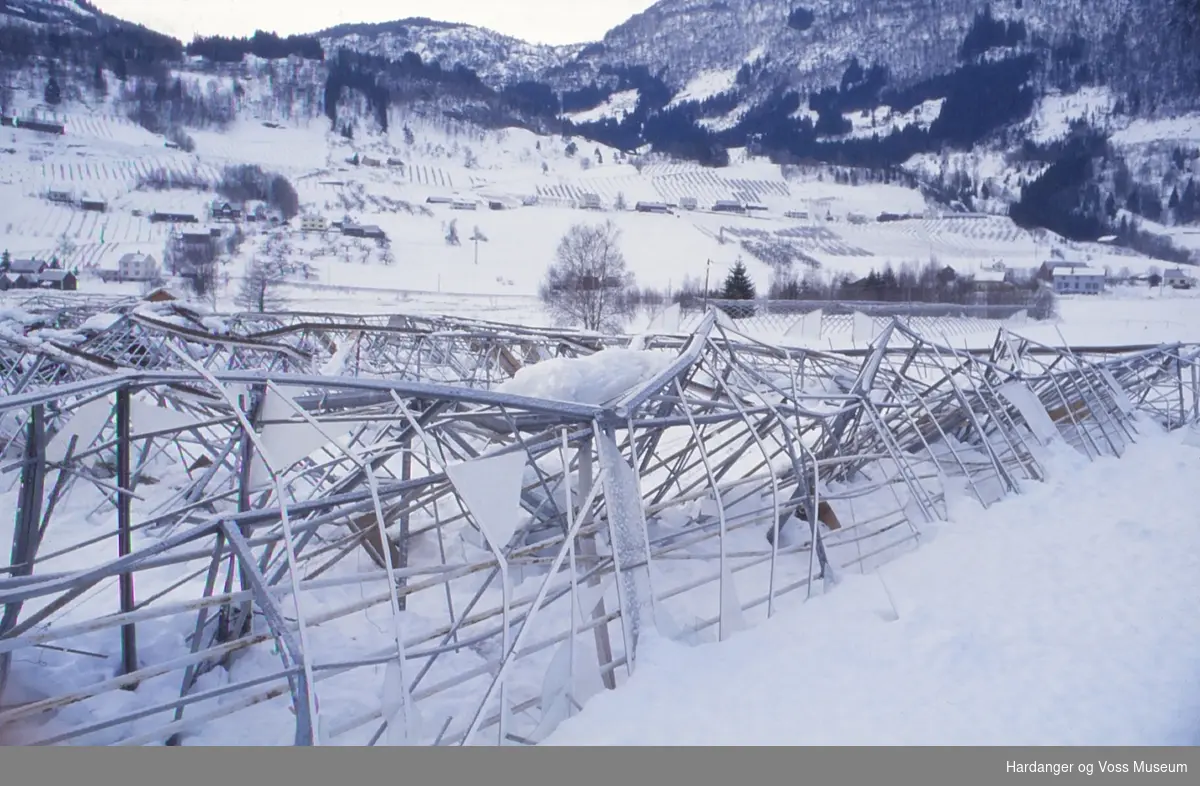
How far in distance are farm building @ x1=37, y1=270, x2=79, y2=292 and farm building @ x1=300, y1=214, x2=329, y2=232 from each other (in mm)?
→ 42002

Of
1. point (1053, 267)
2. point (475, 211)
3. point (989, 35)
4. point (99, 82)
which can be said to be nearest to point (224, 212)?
point (475, 211)

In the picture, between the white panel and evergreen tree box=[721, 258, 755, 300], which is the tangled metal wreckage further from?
evergreen tree box=[721, 258, 755, 300]

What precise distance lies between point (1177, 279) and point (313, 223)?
240ft

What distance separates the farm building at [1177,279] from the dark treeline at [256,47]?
171784 mm

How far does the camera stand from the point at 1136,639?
623cm

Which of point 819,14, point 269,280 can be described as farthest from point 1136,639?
point 819,14

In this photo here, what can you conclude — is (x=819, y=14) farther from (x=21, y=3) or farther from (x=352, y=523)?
(x=352, y=523)

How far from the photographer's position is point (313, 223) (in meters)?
77.1

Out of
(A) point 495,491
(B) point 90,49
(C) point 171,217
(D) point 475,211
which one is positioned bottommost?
(A) point 495,491

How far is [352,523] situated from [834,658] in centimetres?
524

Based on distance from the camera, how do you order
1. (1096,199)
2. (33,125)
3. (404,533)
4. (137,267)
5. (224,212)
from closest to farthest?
(404,533) < (137,267) < (1096,199) < (33,125) < (224,212)

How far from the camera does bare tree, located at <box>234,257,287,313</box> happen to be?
113 feet

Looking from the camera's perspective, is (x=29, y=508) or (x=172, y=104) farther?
(x=172, y=104)

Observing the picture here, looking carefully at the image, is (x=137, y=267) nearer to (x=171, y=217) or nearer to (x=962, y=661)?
(x=171, y=217)
